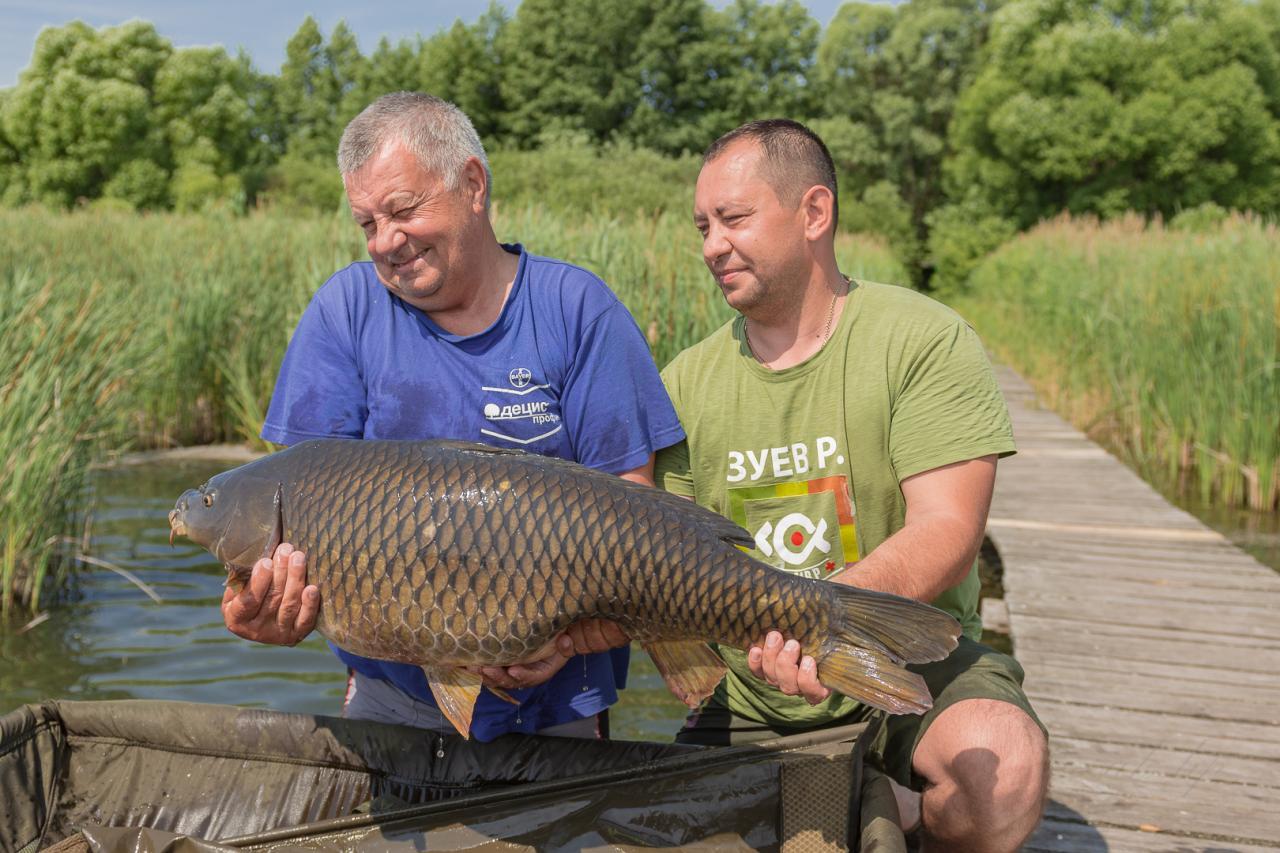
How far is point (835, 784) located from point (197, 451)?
7.81 meters

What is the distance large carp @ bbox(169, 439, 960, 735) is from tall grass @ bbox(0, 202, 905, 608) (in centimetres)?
361

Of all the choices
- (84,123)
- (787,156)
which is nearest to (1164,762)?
(787,156)

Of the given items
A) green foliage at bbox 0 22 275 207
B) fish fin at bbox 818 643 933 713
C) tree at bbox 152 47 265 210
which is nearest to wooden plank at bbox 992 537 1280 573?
fish fin at bbox 818 643 933 713

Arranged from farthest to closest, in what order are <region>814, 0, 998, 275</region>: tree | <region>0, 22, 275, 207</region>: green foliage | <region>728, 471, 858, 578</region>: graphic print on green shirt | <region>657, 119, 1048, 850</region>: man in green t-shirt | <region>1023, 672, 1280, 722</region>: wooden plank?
<region>814, 0, 998, 275</region>: tree
<region>0, 22, 275, 207</region>: green foliage
<region>1023, 672, 1280, 722</region>: wooden plank
<region>728, 471, 858, 578</region>: graphic print on green shirt
<region>657, 119, 1048, 850</region>: man in green t-shirt

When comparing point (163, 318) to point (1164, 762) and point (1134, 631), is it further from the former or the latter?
point (1164, 762)

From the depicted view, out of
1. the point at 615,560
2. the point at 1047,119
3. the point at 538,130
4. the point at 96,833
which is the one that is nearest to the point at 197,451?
the point at 96,833

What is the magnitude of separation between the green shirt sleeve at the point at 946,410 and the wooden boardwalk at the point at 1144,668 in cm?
122

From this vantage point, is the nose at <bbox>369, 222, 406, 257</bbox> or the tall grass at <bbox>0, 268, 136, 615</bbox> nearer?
the nose at <bbox>369, 222, 406, 257</bbox>

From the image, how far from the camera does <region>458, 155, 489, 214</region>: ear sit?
2232 mm

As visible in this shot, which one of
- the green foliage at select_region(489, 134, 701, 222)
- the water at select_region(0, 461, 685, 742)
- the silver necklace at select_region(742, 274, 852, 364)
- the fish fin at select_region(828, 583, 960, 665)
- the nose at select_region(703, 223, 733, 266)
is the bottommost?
the water at select_region(0, 461, 685, 742)

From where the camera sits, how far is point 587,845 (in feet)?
7.24

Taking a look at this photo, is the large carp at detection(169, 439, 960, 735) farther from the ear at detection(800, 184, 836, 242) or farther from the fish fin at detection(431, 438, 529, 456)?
the ear at detection(800, 184, 836, 242)

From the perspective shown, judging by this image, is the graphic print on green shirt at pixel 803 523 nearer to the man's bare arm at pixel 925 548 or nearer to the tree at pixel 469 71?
the man's bare arm at pixel 925 548

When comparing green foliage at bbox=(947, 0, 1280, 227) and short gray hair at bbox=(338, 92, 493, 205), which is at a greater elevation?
green foliage at bbox=(947, 0, 1280, 227)
